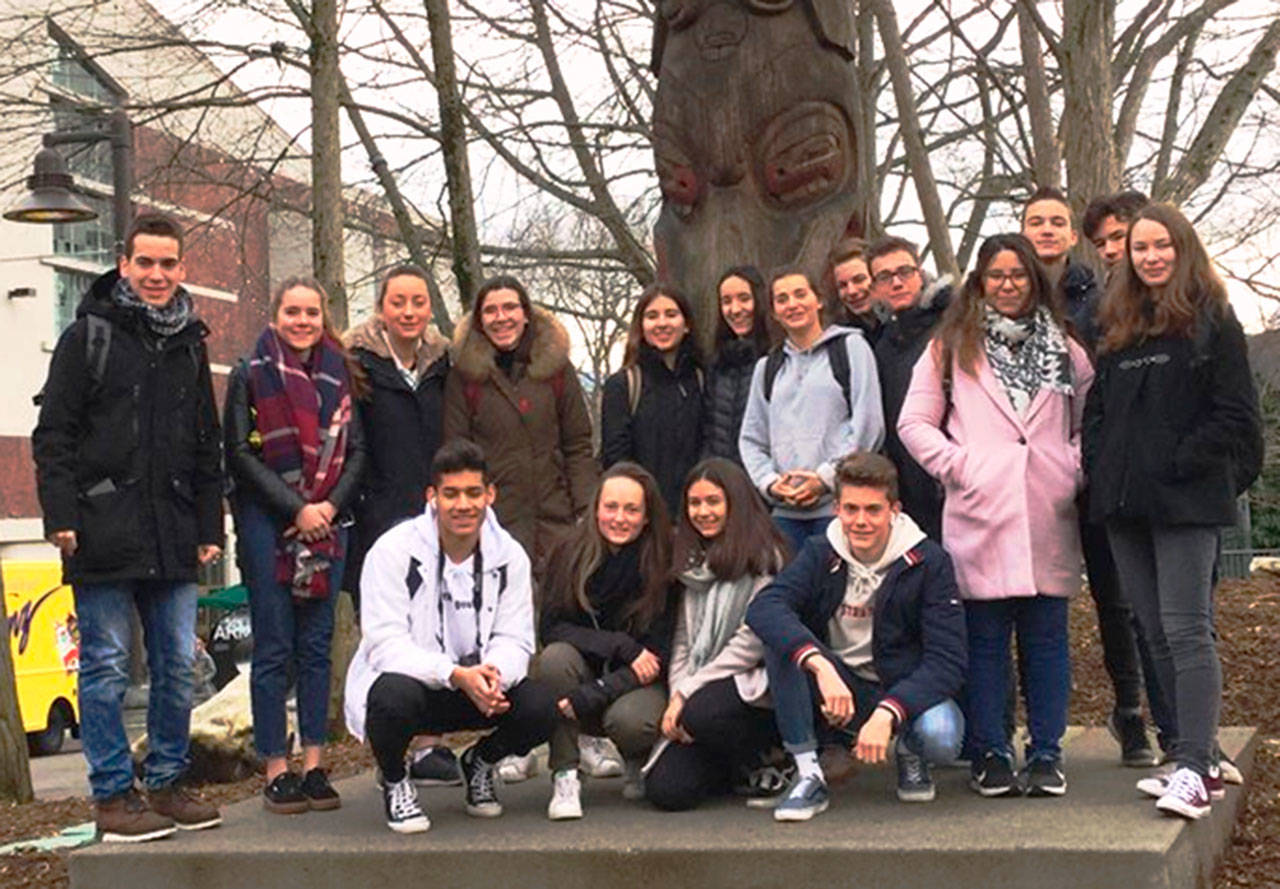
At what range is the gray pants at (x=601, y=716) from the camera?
19.2ft

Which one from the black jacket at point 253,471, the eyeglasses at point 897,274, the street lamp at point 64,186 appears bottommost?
the black jacket at point 253,471

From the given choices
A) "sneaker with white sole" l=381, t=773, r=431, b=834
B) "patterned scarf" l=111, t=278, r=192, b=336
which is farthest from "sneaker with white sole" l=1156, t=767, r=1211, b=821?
"patterned scarf" l=111, t=278, r=192, b=336

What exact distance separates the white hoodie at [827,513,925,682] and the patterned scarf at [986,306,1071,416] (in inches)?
22.9

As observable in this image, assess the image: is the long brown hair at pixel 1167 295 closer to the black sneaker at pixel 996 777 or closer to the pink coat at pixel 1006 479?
the pink coat at pixel 1006 479

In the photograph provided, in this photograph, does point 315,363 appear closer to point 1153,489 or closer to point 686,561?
point 686,561

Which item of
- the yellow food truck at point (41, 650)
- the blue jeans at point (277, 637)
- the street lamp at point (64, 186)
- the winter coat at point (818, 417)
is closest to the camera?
the blue jeans at point (277, 637)

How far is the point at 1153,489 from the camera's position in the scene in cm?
539

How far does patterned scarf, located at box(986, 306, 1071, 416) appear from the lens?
19.2ft

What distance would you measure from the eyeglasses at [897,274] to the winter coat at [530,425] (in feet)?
3.99

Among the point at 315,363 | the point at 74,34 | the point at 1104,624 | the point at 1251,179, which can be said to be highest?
the point at 74,34

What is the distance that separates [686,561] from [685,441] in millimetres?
793

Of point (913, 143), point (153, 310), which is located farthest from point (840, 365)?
point (913, 143)

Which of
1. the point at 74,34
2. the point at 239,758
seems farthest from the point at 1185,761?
the point at 74,34

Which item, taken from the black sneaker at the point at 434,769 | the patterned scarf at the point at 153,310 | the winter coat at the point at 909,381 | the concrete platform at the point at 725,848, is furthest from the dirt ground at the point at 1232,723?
the patterned scarf at the point at 153,310
